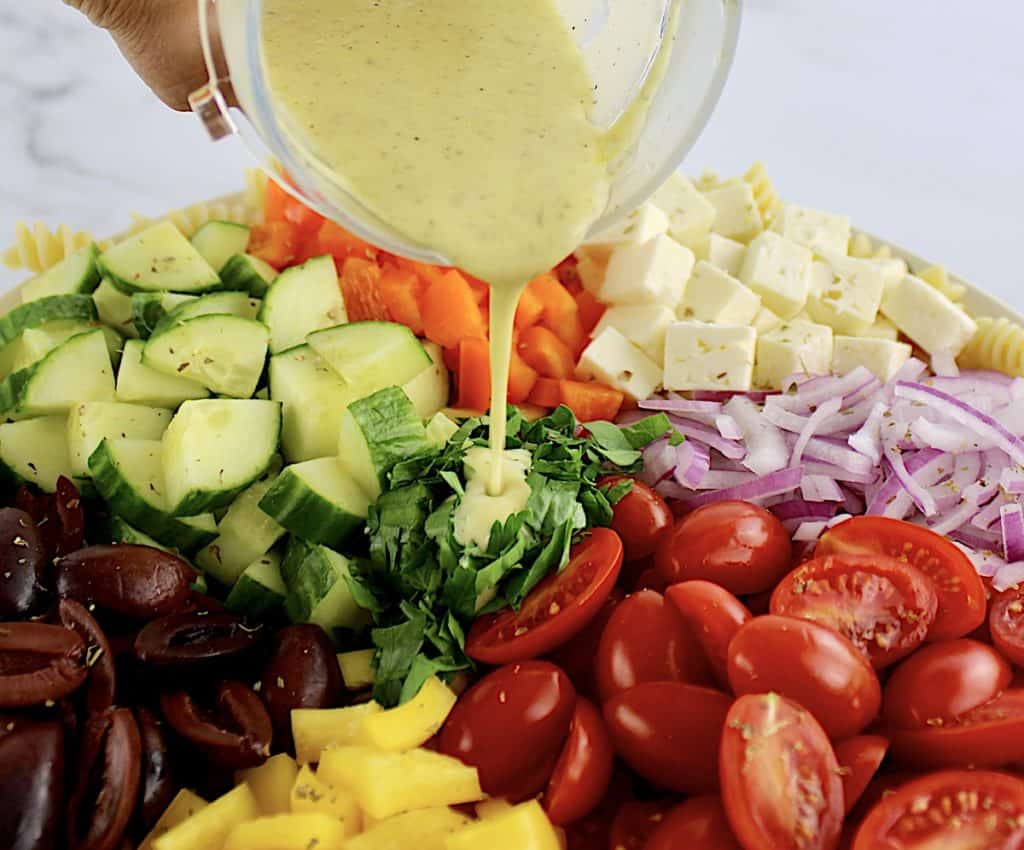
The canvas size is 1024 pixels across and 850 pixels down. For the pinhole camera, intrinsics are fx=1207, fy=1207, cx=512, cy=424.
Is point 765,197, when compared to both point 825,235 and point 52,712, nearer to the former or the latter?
point 825,235

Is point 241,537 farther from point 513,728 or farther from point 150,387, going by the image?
point 513,728

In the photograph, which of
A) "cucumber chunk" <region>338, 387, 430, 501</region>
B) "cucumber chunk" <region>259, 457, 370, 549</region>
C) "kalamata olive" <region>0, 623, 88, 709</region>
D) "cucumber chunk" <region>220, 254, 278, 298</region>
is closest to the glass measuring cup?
"cucumber chunk" <region>338, 387, 430, 501</region>

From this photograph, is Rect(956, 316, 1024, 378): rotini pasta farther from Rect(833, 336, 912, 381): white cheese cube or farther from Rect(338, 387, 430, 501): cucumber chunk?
Rect(338, 387, 430, 501): cucumber chunk

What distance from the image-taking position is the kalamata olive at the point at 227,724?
2.19 m

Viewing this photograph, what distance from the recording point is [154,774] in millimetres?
2156

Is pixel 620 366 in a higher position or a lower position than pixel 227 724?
higher

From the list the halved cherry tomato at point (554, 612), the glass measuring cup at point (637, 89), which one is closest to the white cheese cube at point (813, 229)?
the glass measuring cup at point (637, 89)

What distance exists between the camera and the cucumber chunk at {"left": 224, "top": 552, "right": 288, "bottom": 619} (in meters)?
2.59

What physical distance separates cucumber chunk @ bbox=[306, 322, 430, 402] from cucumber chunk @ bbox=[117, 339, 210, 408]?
30 cm

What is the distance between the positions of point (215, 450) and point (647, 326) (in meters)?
1.17

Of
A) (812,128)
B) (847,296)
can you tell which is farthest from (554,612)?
(812,128)

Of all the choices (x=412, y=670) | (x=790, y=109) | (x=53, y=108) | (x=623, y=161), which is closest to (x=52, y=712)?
(x=412, y=670)

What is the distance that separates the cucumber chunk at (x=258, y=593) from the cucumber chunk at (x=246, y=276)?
862mm

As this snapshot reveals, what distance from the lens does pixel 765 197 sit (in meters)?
3.70
